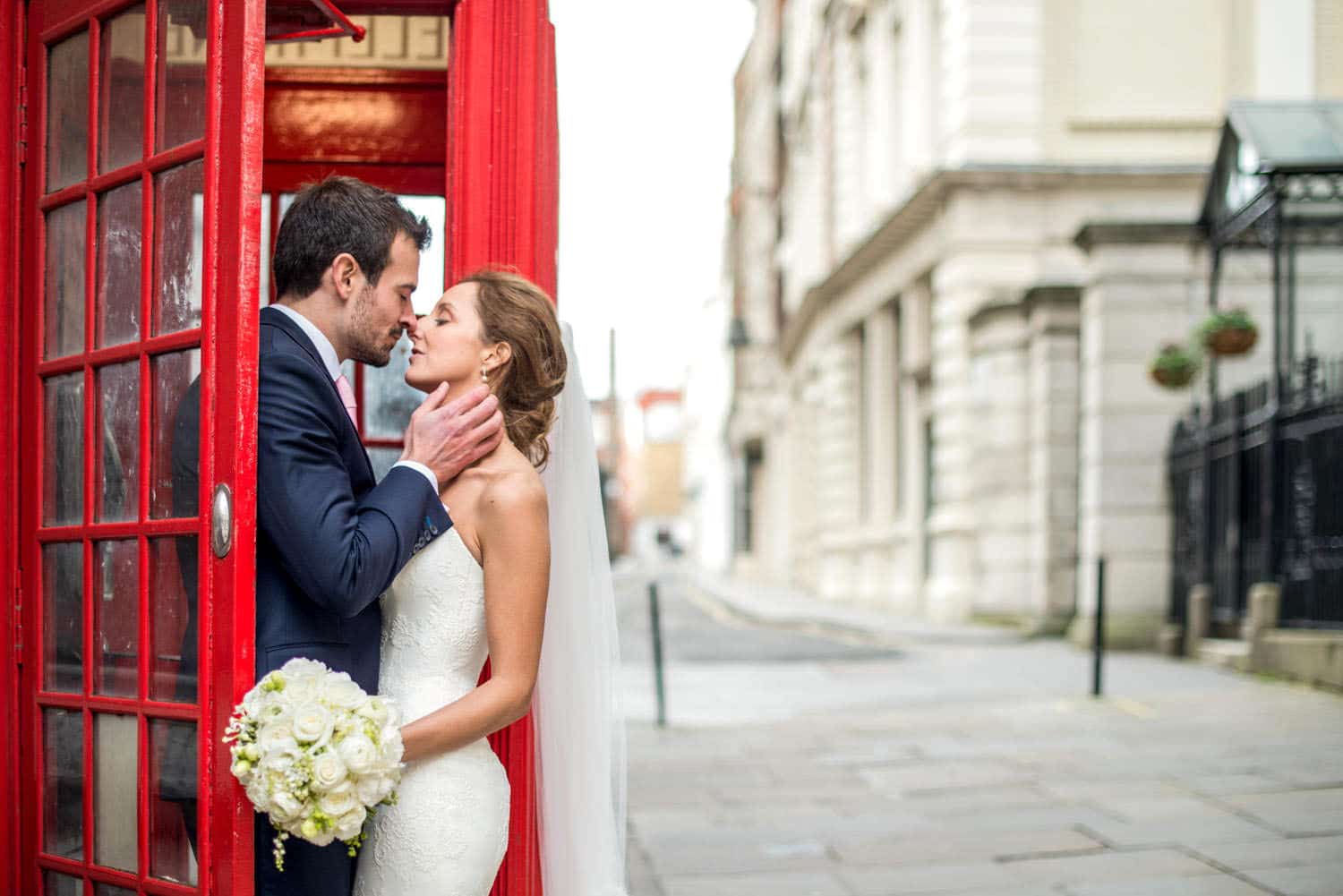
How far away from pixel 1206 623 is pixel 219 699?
11.5 meters

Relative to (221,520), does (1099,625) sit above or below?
below

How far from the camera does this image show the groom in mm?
2570

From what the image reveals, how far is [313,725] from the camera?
2.38m

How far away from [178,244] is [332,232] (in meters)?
0.39

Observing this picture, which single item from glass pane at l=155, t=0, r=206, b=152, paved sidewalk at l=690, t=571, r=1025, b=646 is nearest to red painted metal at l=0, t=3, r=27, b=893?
glass pane at l=155, t=0, r=206, b=152

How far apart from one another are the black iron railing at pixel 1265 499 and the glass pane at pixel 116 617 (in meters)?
9.43

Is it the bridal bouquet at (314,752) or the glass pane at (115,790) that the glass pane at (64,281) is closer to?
the glass pane at (115,790)

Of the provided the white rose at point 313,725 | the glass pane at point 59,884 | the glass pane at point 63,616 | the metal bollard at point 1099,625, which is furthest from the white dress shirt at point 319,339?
the metal bollard at point 1099,625

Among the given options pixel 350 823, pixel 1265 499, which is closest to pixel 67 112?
pixel 350 823

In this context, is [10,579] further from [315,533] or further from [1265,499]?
[1265,499]

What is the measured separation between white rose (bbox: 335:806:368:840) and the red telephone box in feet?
1.05

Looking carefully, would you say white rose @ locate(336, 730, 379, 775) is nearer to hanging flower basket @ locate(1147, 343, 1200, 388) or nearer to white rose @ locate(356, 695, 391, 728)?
white rose @ locate(356, 695, 391, 728)

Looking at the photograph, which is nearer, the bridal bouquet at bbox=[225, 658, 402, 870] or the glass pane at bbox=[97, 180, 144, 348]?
the bridal bouquet at bbox=[225, 658, 402, 870]

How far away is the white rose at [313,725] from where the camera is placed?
2381 millimetres
